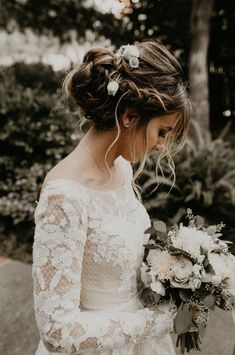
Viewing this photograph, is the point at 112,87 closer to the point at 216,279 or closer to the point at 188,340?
the point at 216,279

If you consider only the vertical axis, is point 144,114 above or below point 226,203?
above

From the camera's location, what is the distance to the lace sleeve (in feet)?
4.75

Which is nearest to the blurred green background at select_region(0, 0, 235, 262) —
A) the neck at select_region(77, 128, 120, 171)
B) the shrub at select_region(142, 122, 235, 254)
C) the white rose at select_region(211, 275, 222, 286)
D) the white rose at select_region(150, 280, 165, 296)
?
the shrub at select_region(142, 122, 235, 254)

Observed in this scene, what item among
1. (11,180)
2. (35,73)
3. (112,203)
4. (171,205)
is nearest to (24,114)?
A: (11,180)

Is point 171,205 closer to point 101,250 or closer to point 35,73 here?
point 101,250

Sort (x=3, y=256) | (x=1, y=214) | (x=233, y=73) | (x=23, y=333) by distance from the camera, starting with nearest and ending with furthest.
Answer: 1. (x=23, y=333)
2. (x=3, y=256)
3. (x=1, y=214)
4. (x=233, y=73)

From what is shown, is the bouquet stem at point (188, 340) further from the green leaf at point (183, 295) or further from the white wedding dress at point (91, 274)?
the green leaf at point (183, 295)

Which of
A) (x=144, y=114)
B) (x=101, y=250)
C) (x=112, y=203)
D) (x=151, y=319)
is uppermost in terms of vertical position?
(x=144, y=114)

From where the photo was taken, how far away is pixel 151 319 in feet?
5.51

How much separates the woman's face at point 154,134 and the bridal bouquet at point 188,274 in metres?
0.31

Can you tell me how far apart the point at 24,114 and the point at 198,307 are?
4843 mm

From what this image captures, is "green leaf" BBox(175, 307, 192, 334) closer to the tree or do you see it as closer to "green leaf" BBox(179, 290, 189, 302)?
"green leaf" BBox(179, 290, 189, 302)

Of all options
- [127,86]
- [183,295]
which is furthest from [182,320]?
[127,86]

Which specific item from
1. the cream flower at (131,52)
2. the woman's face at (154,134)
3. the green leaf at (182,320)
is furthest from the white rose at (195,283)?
the cream flower at (131,52)
